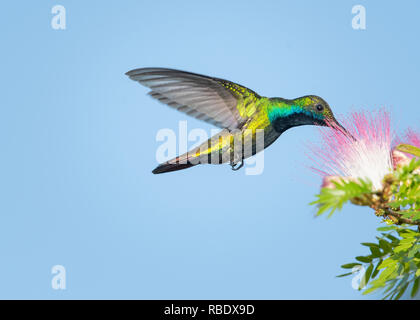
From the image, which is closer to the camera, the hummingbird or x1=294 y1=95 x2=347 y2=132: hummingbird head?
x1=294 y1=95 x2=347 y2=132: hummingbird head

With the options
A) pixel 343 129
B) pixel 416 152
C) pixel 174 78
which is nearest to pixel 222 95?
pixel 174 78

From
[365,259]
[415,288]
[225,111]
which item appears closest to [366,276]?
[365,259]

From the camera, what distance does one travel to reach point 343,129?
1.76 meters

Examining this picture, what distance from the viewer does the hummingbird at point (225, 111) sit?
101 inches

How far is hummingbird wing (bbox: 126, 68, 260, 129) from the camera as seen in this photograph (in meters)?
2.53

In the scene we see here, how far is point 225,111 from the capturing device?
114 inches

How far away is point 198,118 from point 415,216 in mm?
1554

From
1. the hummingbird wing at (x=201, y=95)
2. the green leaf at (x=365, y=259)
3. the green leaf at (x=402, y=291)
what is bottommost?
the green leaf at (x=402, y=291)

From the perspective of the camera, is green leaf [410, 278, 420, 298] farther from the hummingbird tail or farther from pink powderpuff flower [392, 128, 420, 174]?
the hummingbird tail

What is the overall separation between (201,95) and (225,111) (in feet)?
0.61

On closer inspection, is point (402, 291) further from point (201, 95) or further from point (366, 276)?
point (201, 95)

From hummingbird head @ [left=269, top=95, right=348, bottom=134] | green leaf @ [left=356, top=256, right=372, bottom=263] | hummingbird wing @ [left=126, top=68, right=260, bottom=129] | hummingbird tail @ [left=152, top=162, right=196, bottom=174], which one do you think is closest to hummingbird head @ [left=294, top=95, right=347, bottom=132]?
hummingbird head @ [left=269, top=95, right=348, bottom=134]

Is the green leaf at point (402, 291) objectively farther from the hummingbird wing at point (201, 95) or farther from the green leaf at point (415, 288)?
the hummingbird wing at point (201, 95)

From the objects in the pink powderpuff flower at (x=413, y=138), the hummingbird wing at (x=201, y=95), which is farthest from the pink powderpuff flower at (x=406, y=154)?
the hummingbird wing at (x=201, y=95)
